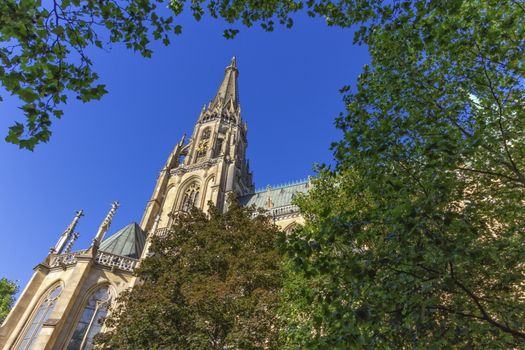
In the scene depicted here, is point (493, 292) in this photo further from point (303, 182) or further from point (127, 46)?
point (303, 182)

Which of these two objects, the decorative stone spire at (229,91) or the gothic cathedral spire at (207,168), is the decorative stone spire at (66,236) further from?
the decorative stone spire at (229,91)

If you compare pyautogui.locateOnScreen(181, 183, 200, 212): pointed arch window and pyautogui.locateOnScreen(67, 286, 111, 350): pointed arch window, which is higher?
pyautogui.locateOnScreen(181, 183, 200, 212): pointed arch window

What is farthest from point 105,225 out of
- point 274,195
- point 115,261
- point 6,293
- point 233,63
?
point 233,63

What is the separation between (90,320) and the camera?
1841 cm

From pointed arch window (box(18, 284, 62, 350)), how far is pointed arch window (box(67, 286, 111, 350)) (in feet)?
5.77

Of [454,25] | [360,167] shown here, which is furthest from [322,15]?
[360,167]

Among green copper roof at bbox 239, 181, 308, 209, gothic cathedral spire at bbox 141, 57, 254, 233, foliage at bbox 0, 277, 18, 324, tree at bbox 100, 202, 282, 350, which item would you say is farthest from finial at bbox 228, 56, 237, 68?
tree at bbox 100, 202, 282, 350

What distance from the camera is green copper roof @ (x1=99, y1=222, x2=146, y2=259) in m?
24.7

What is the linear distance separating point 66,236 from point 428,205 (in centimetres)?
2517

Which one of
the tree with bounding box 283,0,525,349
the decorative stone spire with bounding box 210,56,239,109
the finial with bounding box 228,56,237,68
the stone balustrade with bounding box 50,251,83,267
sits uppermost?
the finial with bounding box 228,56,237,68

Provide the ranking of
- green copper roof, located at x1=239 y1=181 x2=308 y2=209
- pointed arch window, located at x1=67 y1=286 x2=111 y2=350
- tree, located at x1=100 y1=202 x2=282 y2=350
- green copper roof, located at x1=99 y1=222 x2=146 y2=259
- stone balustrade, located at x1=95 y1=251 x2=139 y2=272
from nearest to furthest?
tree, located at x1=100 y1=202 x2=282 y2=350 → pointed arch window, located at x1=67 y1=286 x2=111 y2=350 → stone balustrade, located at x1=95 y1=251 x2=139 y2=272 → green copper roof, located at x1=99 y1=222 x2=146 y2=259 → green copper roof, located at x1=239 y1=181 x2=308 y2=209

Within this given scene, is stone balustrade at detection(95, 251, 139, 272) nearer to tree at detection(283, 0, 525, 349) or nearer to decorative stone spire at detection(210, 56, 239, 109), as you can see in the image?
tree at detection(283, 0, 525, 349)

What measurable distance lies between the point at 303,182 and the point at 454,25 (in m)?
31.9

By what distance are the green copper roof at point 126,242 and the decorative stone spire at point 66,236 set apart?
228cm
